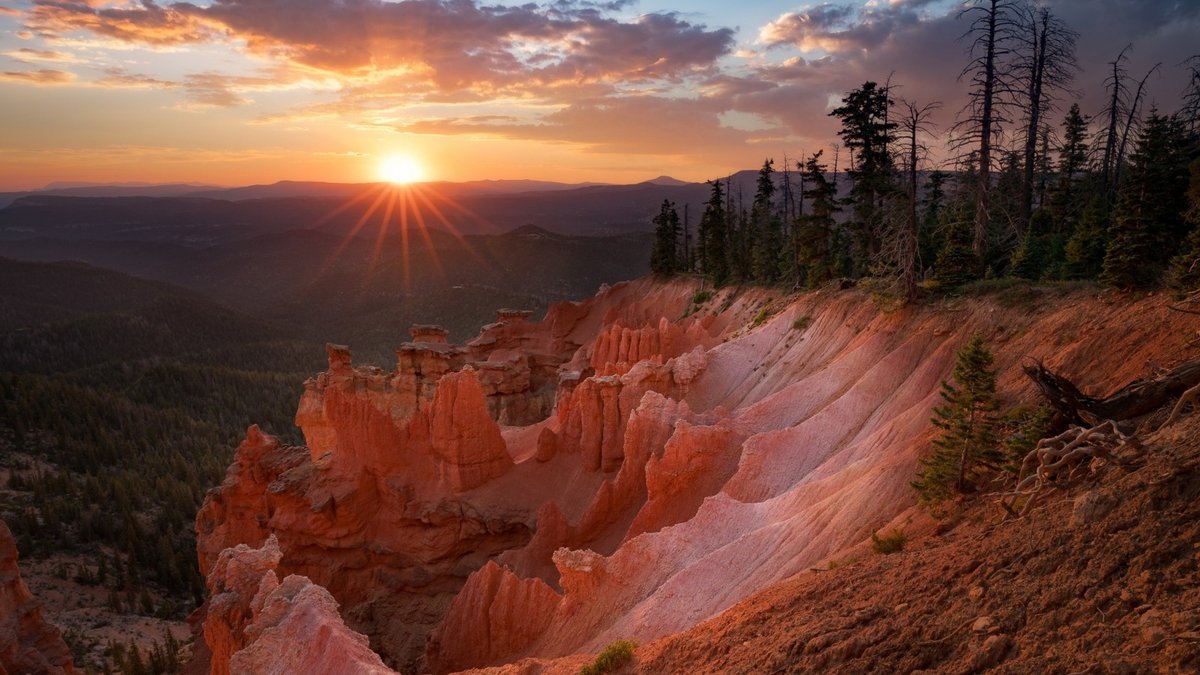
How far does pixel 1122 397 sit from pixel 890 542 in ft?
11.9

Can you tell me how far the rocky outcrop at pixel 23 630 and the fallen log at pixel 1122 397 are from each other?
982 inches

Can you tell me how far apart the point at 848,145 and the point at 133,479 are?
59539 mm

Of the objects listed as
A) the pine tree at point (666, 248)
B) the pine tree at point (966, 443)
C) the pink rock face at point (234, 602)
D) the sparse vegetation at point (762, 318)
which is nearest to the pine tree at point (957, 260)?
the pine tree at point (966, 443)

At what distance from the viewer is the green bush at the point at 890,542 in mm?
9109

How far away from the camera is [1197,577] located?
5004mm

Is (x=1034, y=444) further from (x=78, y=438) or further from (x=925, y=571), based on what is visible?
(x=78, y=438)

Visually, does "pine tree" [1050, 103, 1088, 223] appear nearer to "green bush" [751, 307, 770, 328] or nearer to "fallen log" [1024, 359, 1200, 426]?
"green bush" [751, 307, 770, 328]

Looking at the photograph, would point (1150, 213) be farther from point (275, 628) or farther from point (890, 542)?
point (275, 628)

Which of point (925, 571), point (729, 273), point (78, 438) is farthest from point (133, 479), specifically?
point (925, 571)

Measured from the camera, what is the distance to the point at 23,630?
18.9m

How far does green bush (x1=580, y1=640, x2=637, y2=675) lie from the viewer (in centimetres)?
936

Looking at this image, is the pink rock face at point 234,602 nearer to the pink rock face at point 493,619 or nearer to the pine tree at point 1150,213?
the pink rock face at point 493,619

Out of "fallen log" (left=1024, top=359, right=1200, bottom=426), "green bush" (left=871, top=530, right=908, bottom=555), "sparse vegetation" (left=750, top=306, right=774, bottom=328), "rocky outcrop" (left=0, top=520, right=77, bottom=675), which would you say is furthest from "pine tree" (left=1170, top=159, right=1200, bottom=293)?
"rocky outcrop" (left=0, top=520, right=77, bottom=675)

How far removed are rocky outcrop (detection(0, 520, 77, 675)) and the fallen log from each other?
2495 cm
